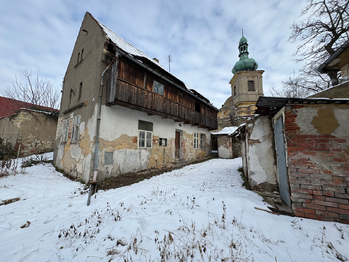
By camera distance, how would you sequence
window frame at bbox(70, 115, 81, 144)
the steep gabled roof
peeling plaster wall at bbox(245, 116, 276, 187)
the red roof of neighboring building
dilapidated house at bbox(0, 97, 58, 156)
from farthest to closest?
the red roof of neighboring building → dilapidated house at bbox(0, 97, 58, 156) → window frame at bbox(70, 115, 81, 144) → the steep gabled roof → peeling plaster wall at bbox(245, 116, 276, 187)

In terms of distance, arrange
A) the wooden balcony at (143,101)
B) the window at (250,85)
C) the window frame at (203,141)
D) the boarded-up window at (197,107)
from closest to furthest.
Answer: the wooden balcony at (143,101) → the boarded-up window at (197,107) → the window frame at (203,141) → the window at (250,85)

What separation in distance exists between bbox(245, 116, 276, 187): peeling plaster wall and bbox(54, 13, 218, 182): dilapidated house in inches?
204

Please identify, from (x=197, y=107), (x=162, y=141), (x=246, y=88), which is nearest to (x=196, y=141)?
(x=197, y=107)

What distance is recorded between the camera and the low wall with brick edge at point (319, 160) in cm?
293

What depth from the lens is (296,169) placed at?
322 centimetres

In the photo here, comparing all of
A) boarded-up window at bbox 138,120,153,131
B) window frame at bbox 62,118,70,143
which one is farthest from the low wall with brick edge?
window frame at bbox 62,118,70,143

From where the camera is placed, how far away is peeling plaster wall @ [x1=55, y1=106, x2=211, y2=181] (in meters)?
6.48

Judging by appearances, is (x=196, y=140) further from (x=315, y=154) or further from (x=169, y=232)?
(x=169, y=232)

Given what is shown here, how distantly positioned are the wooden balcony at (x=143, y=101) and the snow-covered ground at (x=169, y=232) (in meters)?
4.34

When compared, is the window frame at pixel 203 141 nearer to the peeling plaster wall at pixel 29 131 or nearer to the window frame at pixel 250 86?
the peeling plaster wall at pixel 29 131

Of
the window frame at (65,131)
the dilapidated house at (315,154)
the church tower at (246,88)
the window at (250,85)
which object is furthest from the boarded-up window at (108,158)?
the window at (250,85)

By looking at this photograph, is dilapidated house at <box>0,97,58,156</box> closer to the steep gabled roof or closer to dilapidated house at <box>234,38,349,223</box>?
the steep gabled roof

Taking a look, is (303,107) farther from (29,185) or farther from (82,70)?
(82,70)

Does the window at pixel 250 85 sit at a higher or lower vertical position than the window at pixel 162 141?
higher
